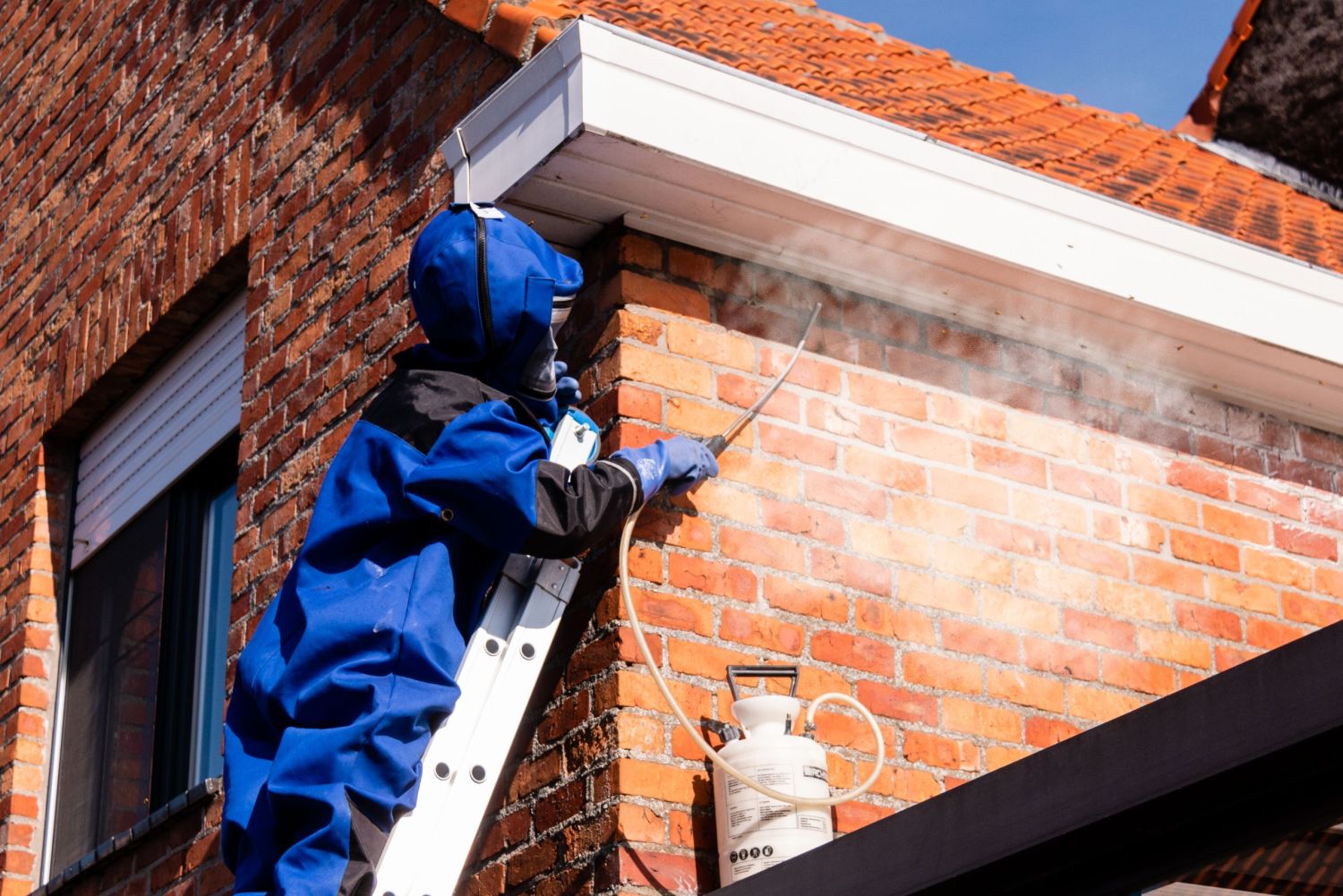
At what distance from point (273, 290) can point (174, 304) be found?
70cm

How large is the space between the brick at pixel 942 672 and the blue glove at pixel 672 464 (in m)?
0.68

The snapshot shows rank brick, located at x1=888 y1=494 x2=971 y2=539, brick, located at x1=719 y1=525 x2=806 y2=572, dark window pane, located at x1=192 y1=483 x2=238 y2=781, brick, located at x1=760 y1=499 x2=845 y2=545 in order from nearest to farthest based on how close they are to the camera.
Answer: brick, located at x1=719 y1=525 x2=806 y2=572, brick, located at x1=760 y1=499 x2=845 y2=545, brick, located at x1=888 y1=494 x2=971 y2=539, dark window pane, located at x1=192 y1=483 x2=238 y2=781

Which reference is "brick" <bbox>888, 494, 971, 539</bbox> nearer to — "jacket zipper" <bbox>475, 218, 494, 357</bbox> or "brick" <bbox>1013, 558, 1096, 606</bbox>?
"brick" <bbox>1013, 558, 1096, 606</bbox>

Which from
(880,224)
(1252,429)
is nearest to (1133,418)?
(1252,429)

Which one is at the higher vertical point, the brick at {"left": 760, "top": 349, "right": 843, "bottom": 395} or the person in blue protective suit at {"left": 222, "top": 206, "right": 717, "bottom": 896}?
the brick at {"left": 760, "top": 349, "right": 843, "bottom": 395}

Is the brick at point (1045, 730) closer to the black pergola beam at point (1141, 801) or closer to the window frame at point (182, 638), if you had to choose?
the black pergola beam at point (1141, 801)

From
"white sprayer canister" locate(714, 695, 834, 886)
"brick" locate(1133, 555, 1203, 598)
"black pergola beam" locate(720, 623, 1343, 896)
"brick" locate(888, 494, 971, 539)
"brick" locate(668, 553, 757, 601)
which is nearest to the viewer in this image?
"black pergola beam" locate(720, 623, 1343, 896)

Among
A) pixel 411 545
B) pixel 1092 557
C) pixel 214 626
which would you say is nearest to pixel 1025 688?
pixel 1092 557

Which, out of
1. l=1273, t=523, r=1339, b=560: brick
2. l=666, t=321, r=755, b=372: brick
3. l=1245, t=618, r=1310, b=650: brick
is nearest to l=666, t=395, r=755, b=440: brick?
l=666, t=321, r=755, b=372: brick

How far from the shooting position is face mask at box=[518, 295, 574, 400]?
3750mm

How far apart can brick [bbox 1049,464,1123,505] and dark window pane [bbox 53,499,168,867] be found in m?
3.05

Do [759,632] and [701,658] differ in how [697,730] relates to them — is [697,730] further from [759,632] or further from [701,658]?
[759,632]

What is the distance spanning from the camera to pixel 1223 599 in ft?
15.8

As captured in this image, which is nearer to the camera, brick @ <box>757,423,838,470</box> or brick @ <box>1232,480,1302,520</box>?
brick @ <box>757,423,838,470</box>
